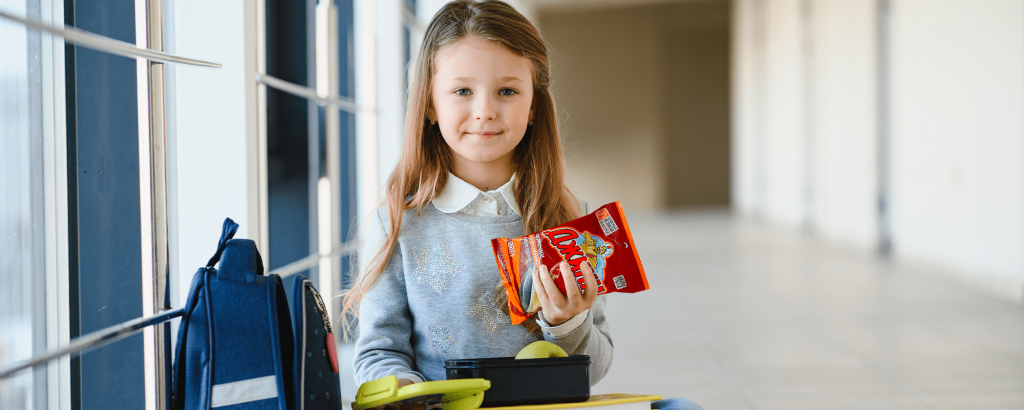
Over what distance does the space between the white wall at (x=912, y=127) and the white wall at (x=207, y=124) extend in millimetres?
3852

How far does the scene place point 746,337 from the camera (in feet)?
10.6

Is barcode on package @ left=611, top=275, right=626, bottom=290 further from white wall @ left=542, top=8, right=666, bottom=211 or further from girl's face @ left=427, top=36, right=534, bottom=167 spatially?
white wall @ left=542, top=8, right=666, bottom=211

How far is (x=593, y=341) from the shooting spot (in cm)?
104

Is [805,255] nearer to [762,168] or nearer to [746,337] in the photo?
[746,337]

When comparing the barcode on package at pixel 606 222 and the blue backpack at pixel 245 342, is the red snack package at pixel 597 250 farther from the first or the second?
the blue backpack at pixel 245 342

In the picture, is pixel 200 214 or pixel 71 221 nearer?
pixel 71 221

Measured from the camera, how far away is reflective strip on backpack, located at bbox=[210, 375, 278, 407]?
2.65 ft

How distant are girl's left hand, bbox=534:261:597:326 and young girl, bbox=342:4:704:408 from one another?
40 millimetres

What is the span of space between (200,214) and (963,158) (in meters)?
4.49

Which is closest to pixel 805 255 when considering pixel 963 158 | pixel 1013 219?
pixel 963 158

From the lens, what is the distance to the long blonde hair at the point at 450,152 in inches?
40.8

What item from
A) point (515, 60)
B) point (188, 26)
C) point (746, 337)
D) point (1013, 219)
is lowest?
point (746, 337)

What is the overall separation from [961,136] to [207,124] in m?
4.48

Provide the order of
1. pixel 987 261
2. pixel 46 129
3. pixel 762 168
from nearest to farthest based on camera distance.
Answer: pixel 46 129 → pixel 987 261 → pixel 762 168
